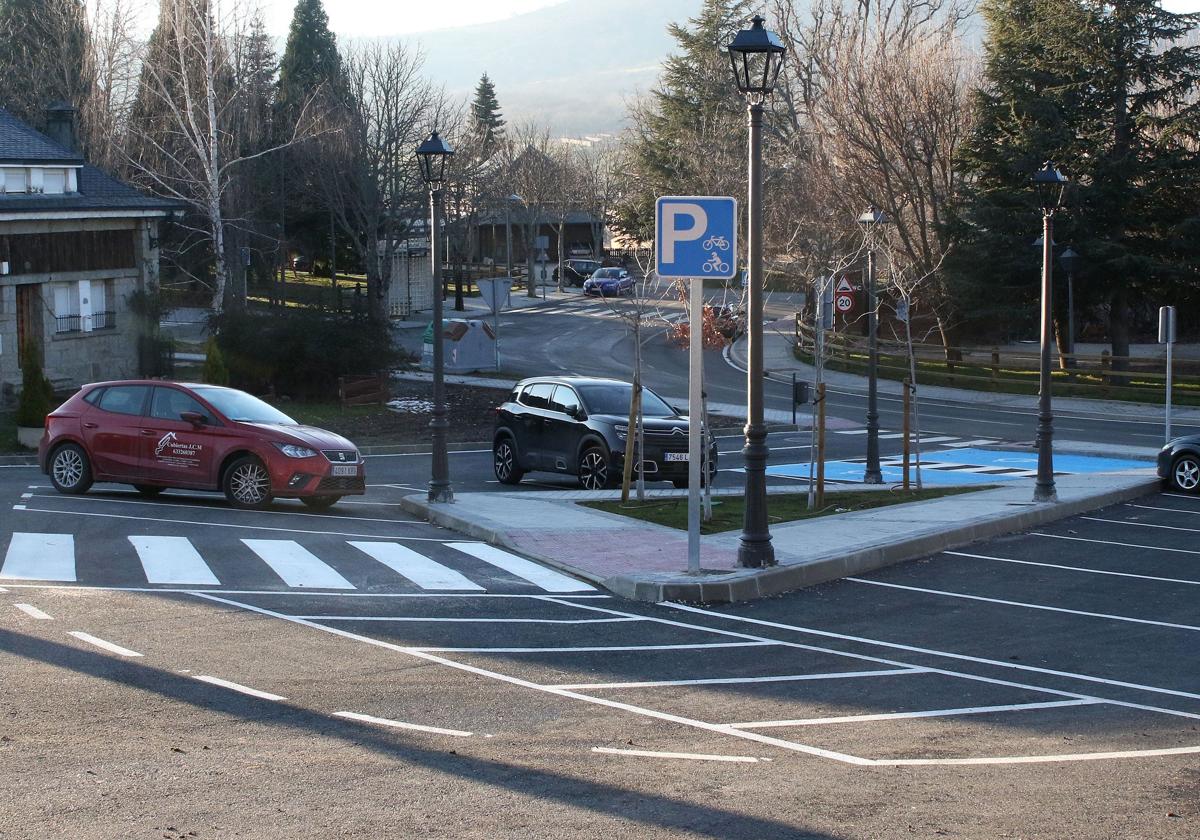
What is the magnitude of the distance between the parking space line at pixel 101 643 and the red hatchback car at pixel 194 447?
716 cm

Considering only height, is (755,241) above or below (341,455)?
above

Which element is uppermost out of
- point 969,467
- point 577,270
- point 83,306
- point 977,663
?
point 577,270

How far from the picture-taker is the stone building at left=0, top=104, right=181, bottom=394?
32.0 metres

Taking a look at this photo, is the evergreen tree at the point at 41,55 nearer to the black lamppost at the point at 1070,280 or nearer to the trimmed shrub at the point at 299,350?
the trimmed shrub at the point at 299,350

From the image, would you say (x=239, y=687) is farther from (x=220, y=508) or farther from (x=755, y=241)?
(x=220, y=508)

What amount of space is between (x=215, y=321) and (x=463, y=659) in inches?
1042

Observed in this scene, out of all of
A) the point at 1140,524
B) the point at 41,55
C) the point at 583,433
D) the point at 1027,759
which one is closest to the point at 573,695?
the point at 1027,759

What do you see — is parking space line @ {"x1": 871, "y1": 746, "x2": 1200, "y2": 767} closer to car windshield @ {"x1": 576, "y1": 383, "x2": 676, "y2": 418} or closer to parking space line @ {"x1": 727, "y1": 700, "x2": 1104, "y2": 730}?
parking space line @ {"x1": 727, "y1": 700, "x2": 1104, "y2": 730}

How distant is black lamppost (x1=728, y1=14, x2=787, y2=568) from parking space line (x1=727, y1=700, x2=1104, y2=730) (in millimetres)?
4312

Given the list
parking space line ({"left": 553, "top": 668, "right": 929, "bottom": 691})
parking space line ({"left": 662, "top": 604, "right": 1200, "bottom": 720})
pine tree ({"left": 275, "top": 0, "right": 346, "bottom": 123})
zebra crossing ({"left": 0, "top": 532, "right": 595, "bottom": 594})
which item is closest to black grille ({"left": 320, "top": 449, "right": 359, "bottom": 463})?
zebra crossing ({"left": 0, "top": 532, "right": 595, "bottom": 594})

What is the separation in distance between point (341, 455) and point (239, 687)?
8.90 metres

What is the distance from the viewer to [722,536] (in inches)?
598

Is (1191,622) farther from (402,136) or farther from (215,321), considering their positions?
(402,136)

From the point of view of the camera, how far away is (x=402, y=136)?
52.7 m
